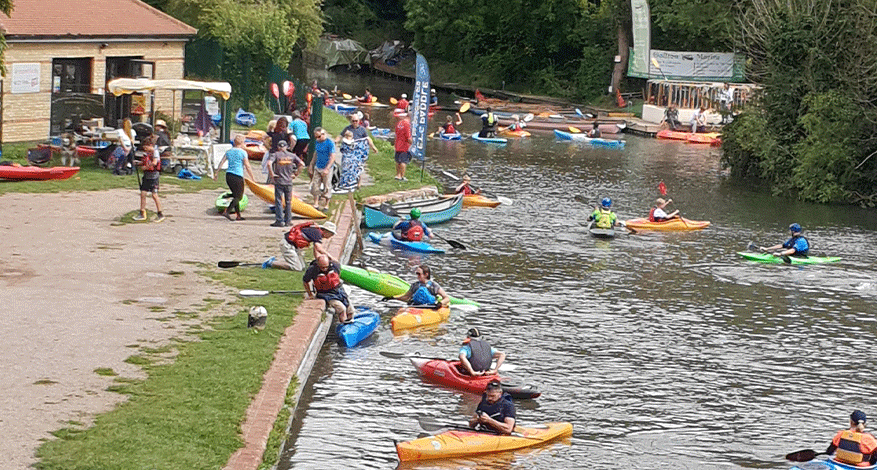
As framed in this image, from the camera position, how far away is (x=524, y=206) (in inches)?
1535

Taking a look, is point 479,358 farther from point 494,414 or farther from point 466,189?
point 466,189

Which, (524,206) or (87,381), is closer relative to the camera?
(87,381)

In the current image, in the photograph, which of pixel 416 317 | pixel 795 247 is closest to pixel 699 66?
pixel 795 247

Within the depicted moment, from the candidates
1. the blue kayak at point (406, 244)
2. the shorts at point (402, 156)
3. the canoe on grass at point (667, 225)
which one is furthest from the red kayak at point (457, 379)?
the shorts at point (402, 156)

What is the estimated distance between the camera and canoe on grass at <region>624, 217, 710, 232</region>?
118ft

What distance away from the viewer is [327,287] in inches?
883

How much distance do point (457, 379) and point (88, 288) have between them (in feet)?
20.6

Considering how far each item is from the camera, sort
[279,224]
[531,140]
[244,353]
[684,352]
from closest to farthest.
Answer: [244,353] → [684,352] → [279,224] → [531,140]

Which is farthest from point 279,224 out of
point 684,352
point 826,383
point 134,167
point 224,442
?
point 224,442

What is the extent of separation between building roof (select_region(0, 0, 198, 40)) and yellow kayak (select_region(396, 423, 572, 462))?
2336cm

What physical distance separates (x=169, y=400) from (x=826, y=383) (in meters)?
11.0

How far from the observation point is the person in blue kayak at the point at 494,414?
56.7 feet

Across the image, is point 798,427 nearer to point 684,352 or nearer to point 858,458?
point 858,458

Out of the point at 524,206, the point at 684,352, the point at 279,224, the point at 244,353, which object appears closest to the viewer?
the point at 244,353
